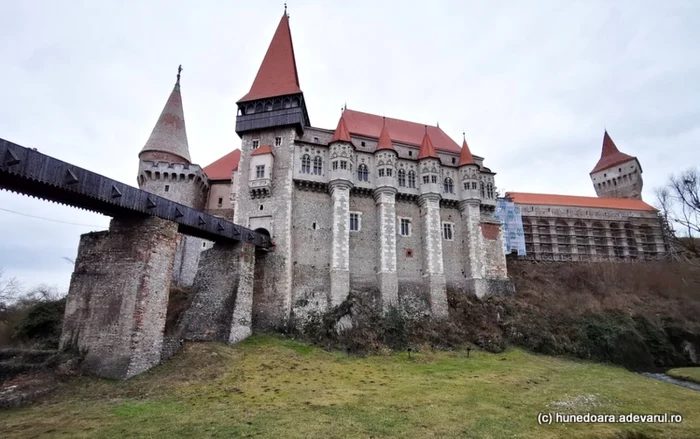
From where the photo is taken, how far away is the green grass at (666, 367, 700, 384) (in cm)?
2158

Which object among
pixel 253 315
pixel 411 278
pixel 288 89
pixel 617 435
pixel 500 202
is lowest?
pixel 617 435

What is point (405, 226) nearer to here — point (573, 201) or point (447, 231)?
point (447, 231)

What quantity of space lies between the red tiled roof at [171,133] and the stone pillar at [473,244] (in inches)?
956

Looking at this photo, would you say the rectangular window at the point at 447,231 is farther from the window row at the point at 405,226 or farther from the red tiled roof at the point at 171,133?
the red tiled roof at the point at 171,133

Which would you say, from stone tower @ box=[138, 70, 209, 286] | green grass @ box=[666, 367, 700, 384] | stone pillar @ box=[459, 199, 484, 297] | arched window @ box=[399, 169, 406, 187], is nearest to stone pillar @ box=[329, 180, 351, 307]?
arched window @ box=[399, 169, 406, 187]

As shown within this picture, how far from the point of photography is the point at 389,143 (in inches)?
1215

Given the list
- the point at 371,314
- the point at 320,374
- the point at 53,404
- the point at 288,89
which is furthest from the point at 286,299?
the point at 288,89

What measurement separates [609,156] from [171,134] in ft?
200

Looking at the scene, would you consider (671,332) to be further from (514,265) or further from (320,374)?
(320,374)

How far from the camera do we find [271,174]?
2827cm

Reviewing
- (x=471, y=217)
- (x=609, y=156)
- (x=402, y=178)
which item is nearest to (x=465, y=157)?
(x=471, y=217)

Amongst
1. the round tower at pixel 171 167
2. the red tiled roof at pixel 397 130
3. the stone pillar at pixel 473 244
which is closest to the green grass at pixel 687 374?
the stone pillar at pixel 473 244

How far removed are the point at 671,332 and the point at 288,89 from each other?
110 ft

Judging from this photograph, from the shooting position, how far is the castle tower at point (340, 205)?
1041 inches
